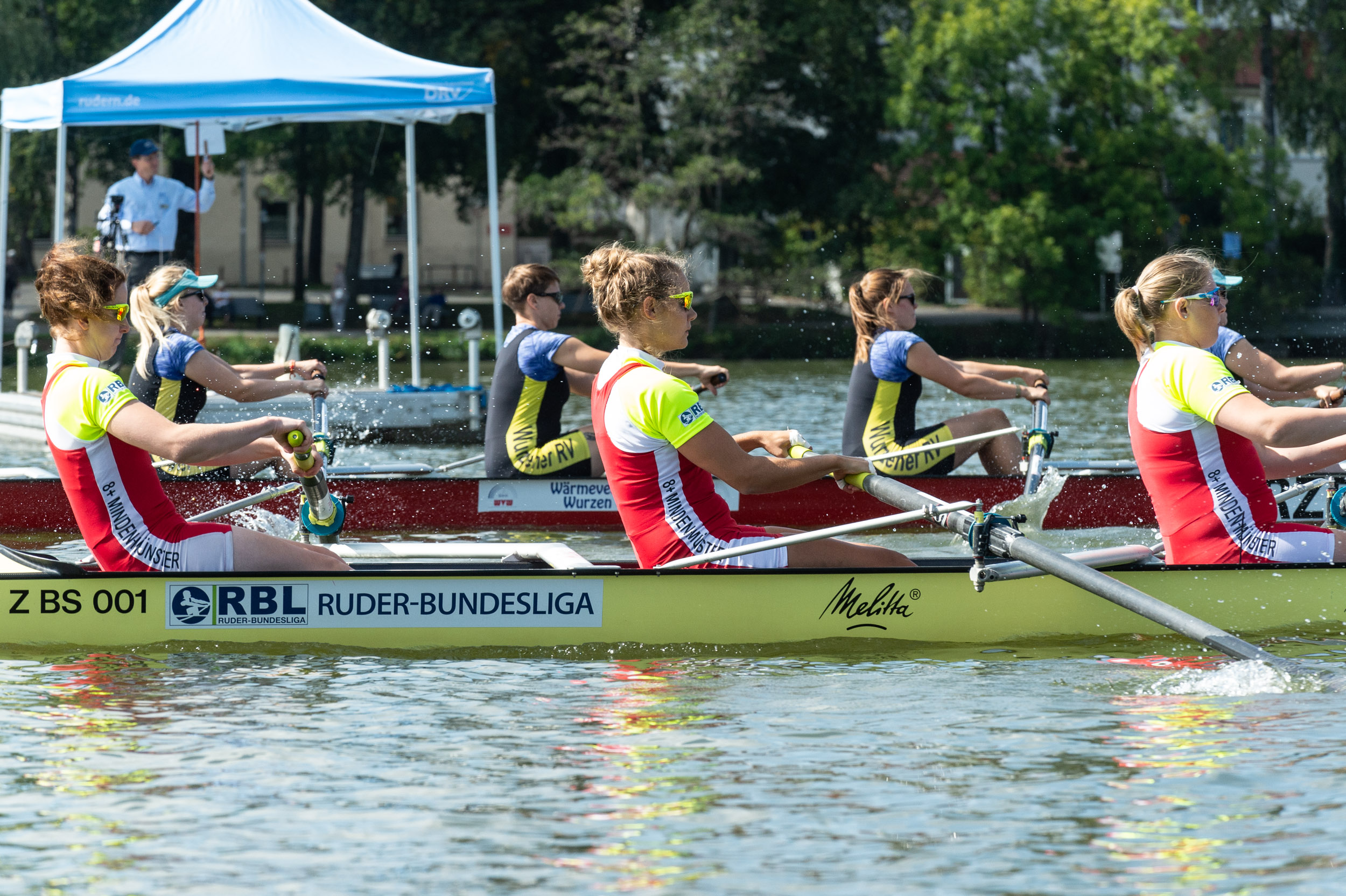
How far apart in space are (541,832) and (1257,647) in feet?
8.92

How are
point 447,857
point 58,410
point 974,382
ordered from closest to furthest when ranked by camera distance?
point 447,857
point 58,410
point 974,382

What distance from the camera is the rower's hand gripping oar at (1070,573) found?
5.89m

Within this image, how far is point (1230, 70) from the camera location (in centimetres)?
3488

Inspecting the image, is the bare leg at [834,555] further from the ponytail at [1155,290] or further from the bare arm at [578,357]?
the bare arm at [578,357]

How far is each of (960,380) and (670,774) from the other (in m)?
4.77

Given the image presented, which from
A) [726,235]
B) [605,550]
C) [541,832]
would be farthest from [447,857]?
[726,235]

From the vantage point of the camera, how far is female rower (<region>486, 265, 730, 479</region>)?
9.39m

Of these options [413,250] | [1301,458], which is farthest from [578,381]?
[413,250]

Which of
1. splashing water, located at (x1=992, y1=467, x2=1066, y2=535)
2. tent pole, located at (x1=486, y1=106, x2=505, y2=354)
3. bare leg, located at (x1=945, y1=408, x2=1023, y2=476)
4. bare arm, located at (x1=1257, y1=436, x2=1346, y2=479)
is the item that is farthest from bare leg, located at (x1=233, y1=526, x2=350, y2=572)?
tent pole, located at (x1=486, y1=106, x2=505, y2=354)

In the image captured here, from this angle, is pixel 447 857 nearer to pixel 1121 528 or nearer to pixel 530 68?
pixel 1121 528

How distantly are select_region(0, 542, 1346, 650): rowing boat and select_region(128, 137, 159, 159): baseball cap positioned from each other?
29.3 feet

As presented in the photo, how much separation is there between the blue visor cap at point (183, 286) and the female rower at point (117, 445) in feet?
8.22

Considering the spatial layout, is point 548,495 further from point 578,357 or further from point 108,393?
point 108,393

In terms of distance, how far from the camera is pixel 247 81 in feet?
42.8
